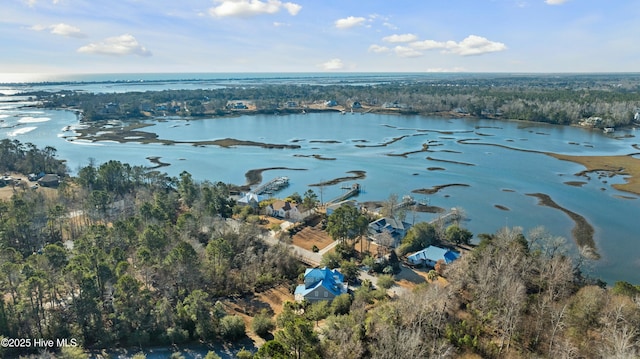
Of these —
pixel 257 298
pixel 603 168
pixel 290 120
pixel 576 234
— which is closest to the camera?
pixel 257 298

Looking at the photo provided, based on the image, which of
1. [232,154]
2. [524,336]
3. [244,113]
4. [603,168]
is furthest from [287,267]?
[244,113]

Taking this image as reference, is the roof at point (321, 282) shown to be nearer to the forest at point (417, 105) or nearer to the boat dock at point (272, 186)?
the boat dock at point (272, 186)

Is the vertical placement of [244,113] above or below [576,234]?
above

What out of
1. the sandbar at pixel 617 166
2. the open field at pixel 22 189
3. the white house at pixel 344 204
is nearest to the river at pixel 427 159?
the sandbar at pixel 617 166

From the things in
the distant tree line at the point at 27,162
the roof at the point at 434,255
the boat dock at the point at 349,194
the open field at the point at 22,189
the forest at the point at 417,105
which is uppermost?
the forest at the point at 417,105

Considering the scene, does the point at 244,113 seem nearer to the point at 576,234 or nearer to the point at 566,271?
the point at 576,234

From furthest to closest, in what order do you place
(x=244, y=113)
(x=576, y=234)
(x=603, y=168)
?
(x=244, y=113)
(x=603, y=168)
(x=576, y=234)

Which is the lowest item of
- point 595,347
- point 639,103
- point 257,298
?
point 257,298
